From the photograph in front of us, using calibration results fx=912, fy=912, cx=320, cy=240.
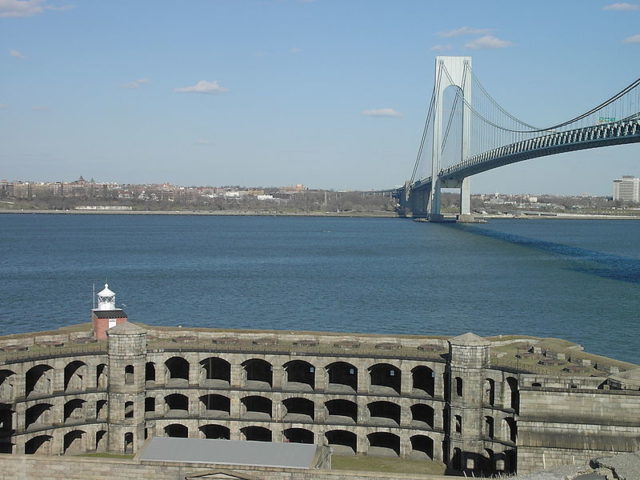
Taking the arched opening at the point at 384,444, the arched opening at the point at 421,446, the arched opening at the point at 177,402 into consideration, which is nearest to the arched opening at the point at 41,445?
the arched opening at the point at 177,402

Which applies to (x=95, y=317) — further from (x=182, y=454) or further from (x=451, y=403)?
(x=451, y=403)

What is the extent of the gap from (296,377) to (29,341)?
13.4 m

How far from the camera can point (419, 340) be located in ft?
150

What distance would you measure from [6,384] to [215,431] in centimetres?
1012

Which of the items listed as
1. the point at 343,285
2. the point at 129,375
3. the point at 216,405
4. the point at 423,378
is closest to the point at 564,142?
the point at 343,285

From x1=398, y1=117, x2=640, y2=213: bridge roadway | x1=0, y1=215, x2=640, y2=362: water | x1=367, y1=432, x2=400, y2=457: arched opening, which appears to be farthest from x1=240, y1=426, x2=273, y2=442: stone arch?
x1=398, y1=117, x2=640, y2=213: bridge roadway

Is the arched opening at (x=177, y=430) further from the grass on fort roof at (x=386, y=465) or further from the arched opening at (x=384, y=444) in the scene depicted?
the arched opening at (x=384, y=444)

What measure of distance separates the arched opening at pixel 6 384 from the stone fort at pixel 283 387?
0.05 meters

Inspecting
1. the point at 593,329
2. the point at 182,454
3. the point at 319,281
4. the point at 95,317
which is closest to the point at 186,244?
the point at 319,281

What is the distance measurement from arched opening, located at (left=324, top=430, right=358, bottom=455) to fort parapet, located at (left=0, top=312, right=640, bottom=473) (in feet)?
0.24

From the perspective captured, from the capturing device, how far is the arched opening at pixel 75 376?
143 feet

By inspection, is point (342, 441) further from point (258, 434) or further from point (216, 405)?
point (216, 405)

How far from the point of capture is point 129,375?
4362cm

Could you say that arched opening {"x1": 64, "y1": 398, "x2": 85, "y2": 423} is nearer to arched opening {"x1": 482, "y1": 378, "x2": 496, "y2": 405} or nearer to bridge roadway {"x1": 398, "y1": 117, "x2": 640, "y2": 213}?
arched opening {"x1": 482, "y1": 378, "x2": 496, "y2": 405}
